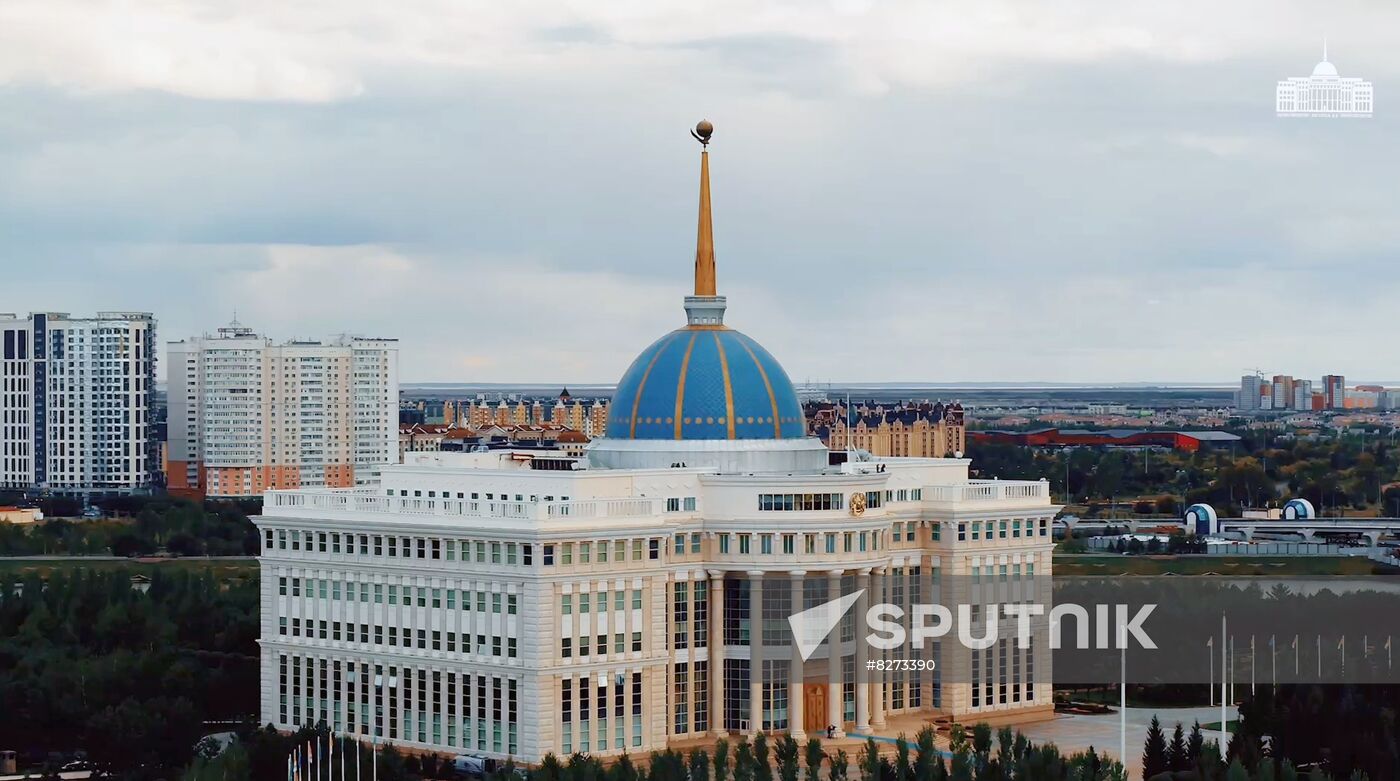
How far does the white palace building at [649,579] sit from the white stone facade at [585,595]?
0.23 ft

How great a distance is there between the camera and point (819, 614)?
8338cm

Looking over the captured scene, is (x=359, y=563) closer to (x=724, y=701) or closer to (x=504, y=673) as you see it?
(x=504, y=673)

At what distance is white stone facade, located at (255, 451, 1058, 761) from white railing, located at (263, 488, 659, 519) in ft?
0.24

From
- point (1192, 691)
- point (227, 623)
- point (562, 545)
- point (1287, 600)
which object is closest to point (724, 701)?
point (562, 545)

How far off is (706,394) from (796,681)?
31.8ft

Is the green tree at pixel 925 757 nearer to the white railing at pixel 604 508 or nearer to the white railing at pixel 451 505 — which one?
the white railing at pixel 604 508

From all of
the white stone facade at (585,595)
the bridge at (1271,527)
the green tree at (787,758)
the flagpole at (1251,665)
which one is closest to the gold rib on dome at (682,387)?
the white stone facade at (585,595)

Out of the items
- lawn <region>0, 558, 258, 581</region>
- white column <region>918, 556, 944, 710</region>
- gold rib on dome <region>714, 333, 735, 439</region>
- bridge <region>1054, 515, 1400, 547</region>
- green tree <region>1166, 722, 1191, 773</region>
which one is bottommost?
lawn <region>0, 558, 258, 581</region>

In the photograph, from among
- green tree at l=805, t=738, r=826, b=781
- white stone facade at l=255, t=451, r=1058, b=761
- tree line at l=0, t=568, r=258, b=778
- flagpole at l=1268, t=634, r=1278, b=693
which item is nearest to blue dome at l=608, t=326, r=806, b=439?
white stone facade at l=255, t=451, r=1058, b=761

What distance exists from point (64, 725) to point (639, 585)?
19504 mm

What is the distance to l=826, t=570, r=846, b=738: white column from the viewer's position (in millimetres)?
83625

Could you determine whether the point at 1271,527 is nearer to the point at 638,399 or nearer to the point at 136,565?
the point at 136,565

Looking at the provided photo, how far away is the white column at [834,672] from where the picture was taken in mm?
83625

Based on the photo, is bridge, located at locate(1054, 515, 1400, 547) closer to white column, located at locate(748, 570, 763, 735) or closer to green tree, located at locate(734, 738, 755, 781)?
white column, located at locate(748, 570, 763, 735)
